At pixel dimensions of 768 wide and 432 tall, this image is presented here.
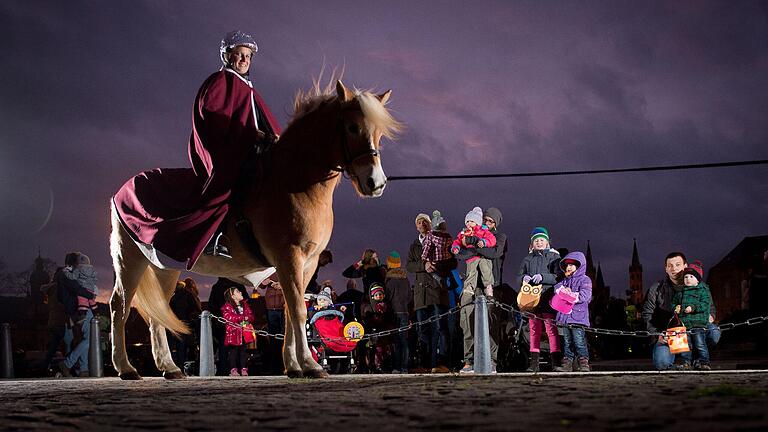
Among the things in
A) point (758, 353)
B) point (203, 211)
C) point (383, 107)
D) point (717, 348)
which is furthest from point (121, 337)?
point (717, 348)

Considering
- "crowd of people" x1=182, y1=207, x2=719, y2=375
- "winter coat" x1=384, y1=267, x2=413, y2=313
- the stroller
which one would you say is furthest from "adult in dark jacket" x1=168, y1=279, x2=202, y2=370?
"winter coat" x1=384, y1=267, x2=413, y2=313

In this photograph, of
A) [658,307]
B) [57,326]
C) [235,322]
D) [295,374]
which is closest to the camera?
[295,374]

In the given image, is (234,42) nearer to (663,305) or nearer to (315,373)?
(315,373)

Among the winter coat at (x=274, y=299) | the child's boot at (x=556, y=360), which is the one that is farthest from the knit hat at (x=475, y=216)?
the winter coat at (x=274, y=299)

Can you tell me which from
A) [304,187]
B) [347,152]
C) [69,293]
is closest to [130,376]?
[304,187]

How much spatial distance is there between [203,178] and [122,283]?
1989 millimetres

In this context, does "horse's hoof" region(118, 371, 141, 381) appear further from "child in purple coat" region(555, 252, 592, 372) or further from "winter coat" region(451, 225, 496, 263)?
"child in purple coat" region(555, 252, 592, 372)

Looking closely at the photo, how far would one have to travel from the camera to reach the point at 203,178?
893 cm

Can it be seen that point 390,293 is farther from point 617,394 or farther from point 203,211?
point 617,394

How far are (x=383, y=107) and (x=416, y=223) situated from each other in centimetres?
529

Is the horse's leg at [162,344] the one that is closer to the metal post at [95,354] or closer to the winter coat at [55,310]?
the metal post at [95,354]

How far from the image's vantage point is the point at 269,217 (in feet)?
27.5

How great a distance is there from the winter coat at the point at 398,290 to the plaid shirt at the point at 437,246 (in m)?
1.34

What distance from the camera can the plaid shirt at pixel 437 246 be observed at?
12578mm
